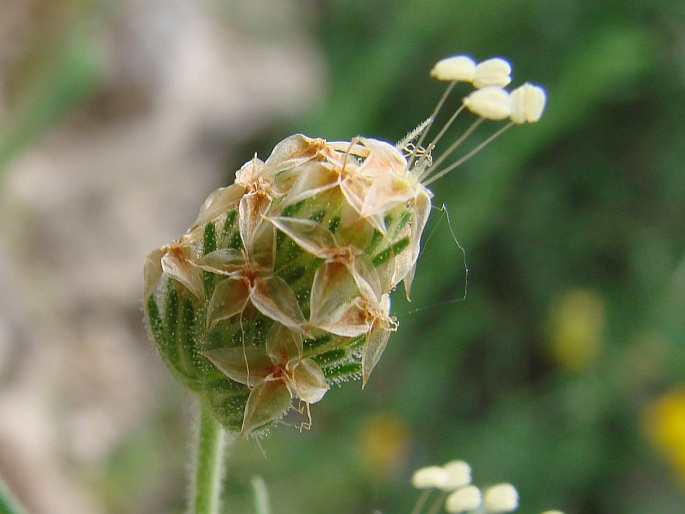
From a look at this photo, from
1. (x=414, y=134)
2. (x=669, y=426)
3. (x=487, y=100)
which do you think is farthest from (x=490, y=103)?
(x=669, y=426)

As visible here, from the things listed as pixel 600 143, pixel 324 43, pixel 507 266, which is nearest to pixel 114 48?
pixel 324 43

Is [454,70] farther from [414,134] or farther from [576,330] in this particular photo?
[576,330]

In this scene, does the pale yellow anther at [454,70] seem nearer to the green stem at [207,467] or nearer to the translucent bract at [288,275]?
the translucent bract at [288,275]

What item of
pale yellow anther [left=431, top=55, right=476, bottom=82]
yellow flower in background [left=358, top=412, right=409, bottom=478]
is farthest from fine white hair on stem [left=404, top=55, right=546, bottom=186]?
yellow flower in background [left=358, top=412, right=409, bottom=478]

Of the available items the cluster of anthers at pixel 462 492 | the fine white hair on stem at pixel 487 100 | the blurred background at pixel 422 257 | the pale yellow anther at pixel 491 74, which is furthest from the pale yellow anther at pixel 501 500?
the blurred background at pixel 422 257

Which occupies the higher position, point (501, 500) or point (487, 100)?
point (487, 100)

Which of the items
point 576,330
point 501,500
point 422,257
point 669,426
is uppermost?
point 422,257

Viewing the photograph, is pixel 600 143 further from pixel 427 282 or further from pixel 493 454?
pixel 493 454
